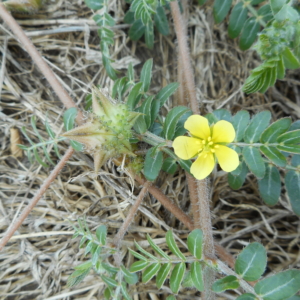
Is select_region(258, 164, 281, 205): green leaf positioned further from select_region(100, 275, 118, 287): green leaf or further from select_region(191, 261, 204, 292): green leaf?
select_region(100, 275, 118, 287): green leaf

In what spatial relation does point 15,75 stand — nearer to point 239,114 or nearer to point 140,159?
point 140,159

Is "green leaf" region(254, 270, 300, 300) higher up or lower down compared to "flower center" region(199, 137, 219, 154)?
lower down

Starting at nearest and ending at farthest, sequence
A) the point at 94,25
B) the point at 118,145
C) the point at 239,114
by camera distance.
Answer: the point at 118,145
the point at 239,114
the point at 94,25

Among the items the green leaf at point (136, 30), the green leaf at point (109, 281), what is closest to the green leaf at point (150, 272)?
the green leaf at point (109, 281)

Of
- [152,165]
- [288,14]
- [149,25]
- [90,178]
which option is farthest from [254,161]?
[149,25]

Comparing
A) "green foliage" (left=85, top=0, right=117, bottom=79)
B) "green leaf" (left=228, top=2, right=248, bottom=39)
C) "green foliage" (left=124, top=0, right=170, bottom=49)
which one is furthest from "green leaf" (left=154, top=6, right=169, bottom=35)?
"green leaf" (left=228, top=2, right=248, bottom=39)

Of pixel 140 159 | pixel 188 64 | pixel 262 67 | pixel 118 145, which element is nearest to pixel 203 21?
pixel 188 64

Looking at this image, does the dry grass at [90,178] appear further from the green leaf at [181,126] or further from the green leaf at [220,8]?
the green leaf at [181,126]
